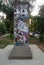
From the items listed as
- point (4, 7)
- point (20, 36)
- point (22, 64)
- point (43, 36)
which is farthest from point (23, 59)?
point (4, 7)

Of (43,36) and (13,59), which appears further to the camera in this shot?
(43,36)

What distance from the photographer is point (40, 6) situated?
41.8 metres

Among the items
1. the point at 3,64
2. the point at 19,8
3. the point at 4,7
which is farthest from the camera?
the point at 4,7

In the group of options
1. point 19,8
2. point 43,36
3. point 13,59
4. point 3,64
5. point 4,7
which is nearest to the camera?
point 3,64

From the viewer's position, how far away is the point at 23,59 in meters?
13.5

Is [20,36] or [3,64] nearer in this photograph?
[3,64]

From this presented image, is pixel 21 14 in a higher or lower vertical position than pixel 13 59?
higher

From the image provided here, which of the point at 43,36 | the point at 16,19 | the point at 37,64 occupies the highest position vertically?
the point at 16,19

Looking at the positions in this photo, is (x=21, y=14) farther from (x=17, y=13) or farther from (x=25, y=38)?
(x=25, y=38)

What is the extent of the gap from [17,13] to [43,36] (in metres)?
17.7

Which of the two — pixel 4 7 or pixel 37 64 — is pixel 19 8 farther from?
pixel 4 7

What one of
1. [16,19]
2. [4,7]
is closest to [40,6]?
[4,7]

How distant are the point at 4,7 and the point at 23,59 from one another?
27.0 metres

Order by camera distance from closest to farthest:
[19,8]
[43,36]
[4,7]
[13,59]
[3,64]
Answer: [3,64]
[13,59]
[19,8]
[43,36]
[4,7]
